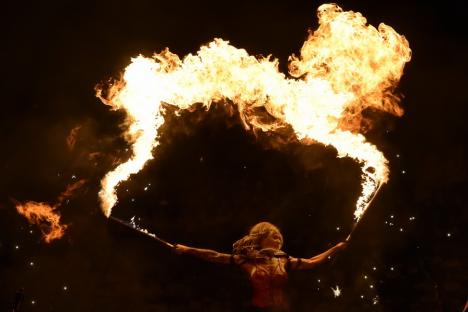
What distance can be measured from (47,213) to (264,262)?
8.10 m

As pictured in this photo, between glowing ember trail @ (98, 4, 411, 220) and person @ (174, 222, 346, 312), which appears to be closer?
person @ (174, 222, 346, 312)

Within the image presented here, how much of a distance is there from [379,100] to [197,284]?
665 centimetres

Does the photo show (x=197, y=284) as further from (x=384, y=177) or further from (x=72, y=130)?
(x=384, y=177)

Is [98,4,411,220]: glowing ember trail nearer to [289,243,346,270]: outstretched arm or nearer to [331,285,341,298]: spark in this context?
[289,243,346,270]: outstretched arm

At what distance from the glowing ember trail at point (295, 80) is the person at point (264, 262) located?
2389 mm

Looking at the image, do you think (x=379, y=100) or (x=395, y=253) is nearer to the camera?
(x=379, y=100)

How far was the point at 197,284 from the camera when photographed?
12.4m

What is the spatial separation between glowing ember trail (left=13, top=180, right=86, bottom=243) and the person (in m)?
6.69

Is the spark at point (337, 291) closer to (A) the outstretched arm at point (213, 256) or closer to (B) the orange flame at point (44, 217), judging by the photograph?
(B) the orange flame at point (44, 217)

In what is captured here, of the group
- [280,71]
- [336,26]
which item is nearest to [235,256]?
[280,71]

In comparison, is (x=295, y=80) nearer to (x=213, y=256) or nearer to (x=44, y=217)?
(x=213, y=256)

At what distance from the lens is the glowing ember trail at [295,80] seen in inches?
290

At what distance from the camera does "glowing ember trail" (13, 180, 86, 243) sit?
11.3m

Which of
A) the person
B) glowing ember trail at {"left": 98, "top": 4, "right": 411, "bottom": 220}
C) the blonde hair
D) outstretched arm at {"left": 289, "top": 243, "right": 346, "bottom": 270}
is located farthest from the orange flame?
outstretched arm at {"left": 289, "top": 243, "right": 346, "bottom": 270}
